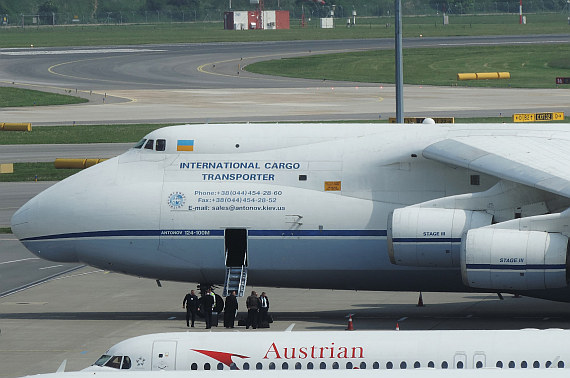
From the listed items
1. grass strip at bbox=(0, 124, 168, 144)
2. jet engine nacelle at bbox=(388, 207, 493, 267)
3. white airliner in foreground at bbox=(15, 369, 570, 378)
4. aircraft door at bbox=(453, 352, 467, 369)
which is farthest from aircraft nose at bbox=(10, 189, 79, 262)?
grass strip at bbox=(0, 124, 168, 144)

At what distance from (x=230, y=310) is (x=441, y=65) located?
91.2m

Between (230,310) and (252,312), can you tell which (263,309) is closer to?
(252,312)

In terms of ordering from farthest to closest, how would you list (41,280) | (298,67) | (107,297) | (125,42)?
(125,42) → (298,67) → (41,280) → (107,297)

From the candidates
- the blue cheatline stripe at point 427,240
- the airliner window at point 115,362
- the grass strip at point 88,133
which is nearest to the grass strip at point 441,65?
the grass strip at point 88,133

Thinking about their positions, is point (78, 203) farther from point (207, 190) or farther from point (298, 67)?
point (298, 67)

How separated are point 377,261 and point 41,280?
51.1 ft

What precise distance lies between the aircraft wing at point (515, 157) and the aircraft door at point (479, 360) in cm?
765

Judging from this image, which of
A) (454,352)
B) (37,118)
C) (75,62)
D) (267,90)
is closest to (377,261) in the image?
(454,352)

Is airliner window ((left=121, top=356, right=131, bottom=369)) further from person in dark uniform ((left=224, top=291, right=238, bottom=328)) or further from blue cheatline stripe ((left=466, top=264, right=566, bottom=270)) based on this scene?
blue cheatline stripe ((left=466, top=264, right=566, bottom=270))

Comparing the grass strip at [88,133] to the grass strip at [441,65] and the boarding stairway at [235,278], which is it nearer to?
the grass strip at [441,65]

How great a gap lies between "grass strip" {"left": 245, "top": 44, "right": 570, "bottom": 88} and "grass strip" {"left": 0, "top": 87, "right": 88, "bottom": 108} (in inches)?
1011

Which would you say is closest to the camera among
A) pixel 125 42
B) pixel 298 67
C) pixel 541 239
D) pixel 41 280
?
pixel 541 239

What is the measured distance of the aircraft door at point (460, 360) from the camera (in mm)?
24234

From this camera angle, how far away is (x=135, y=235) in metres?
35.9
